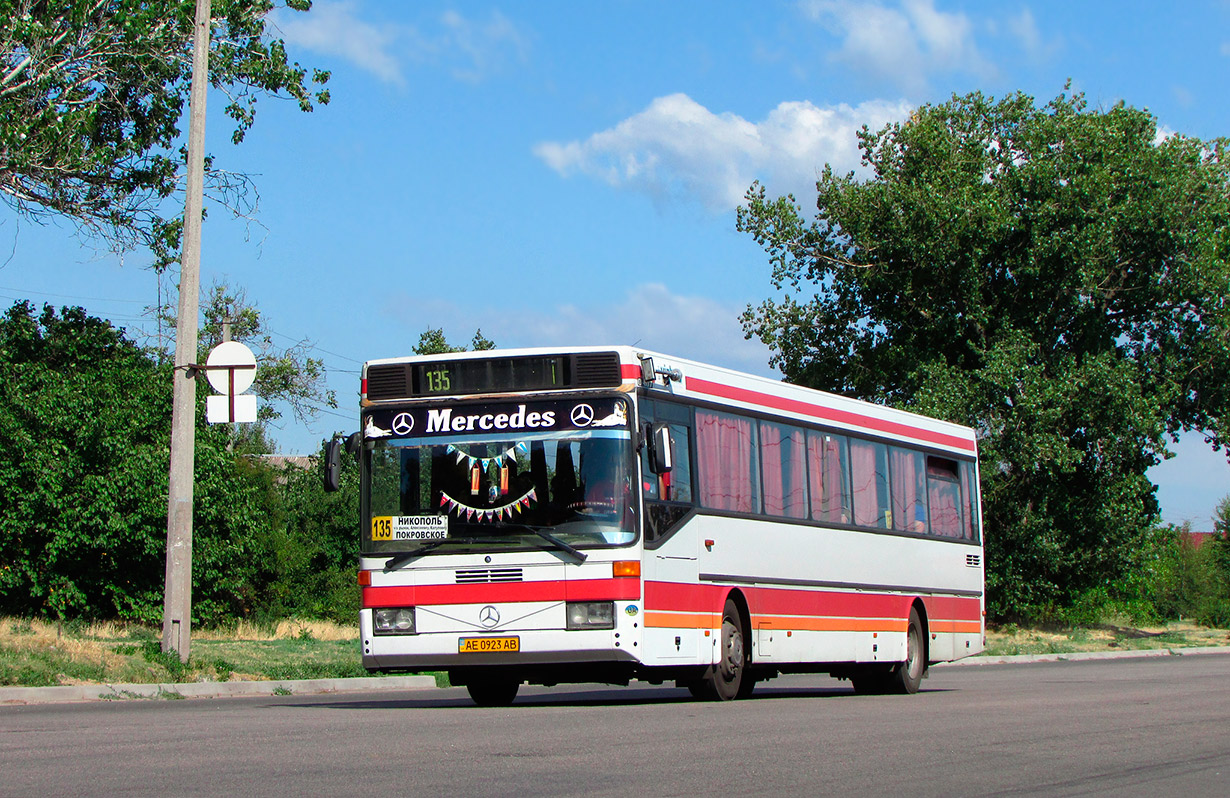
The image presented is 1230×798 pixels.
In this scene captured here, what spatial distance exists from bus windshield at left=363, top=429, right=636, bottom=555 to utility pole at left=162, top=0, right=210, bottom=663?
195 inches

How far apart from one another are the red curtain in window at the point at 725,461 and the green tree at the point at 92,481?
18.1 meters

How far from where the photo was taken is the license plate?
1381 centimetres

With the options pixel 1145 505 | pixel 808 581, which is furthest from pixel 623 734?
pixel 1145 505

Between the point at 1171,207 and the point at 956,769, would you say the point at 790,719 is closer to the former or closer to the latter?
the point at 956,769

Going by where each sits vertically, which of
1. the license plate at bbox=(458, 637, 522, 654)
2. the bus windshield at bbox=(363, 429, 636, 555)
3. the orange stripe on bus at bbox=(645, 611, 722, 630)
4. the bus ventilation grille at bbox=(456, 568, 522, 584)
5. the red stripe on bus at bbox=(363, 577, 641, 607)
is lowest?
the license plate at bbox=(458, 637, 522, 654)

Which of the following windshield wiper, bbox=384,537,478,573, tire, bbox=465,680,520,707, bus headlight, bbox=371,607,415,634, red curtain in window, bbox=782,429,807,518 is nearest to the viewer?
windshield wiper, bbox=384,537,478,573

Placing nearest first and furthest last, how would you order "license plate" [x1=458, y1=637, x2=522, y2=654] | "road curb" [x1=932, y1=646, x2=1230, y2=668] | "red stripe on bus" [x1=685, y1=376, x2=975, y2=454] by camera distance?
"license plate" [x1=458, y1=637, x2=522, y2=654] → "red stripe on bus" [x1=685, y1=376, x2=975, y2=454] → "road curb" [x1=932, y1=646, x2=1230, y2=668]

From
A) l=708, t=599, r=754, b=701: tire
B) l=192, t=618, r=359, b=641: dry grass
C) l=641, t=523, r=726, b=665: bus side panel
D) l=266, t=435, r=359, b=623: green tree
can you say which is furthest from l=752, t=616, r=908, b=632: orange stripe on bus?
l=266, t=435, r=359, b=623: green tree

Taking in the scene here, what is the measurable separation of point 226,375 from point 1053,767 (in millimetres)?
11513

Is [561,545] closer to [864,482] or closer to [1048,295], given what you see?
[864,482]

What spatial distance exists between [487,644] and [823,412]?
5605 millimetres

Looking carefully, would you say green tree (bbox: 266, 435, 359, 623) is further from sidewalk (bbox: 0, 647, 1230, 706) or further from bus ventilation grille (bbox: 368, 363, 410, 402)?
bus ventilation grille (bbox: 368, 363, 410, 402)

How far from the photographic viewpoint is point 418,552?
554 inches

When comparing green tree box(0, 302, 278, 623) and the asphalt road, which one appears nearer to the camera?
the asphalt road
